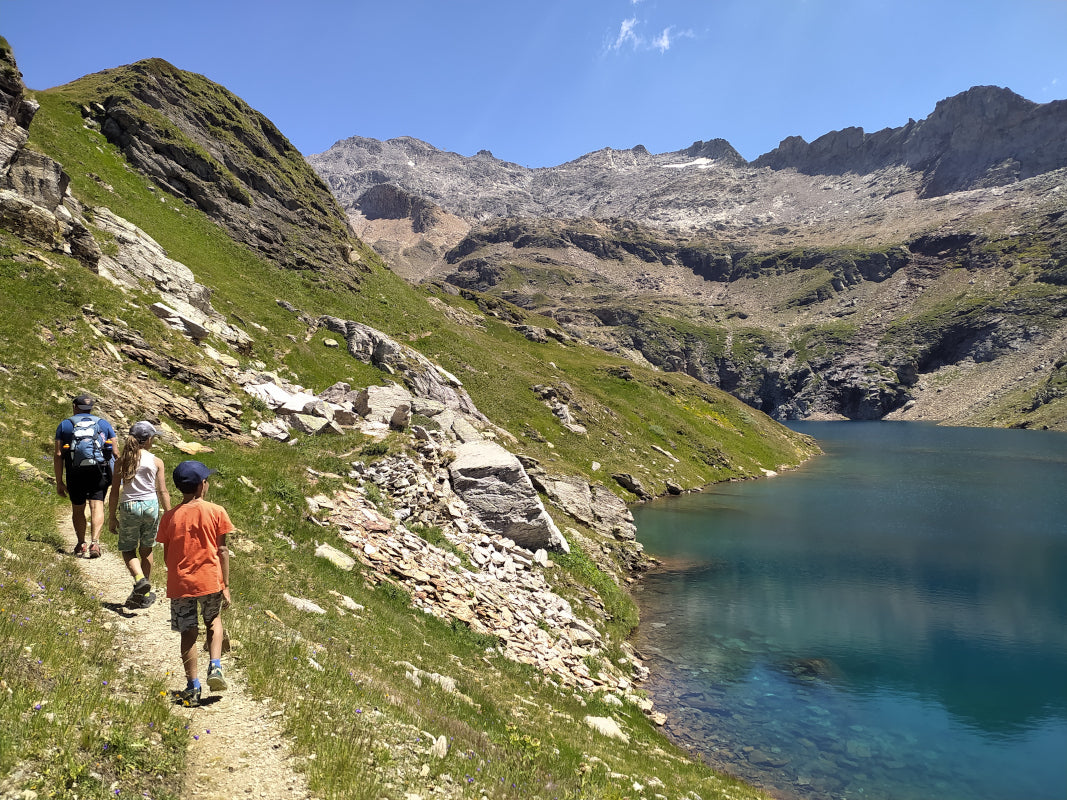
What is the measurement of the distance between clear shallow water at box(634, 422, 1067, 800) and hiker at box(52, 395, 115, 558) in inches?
821

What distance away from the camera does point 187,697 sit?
8.34 m

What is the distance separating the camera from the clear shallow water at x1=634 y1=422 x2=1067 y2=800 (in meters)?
20.9

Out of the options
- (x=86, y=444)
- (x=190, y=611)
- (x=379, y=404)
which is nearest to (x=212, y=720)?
(x=190, y=611)

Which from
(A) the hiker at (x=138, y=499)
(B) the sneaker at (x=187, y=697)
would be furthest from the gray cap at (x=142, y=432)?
(B) the sneaker at (x=187, y=697)

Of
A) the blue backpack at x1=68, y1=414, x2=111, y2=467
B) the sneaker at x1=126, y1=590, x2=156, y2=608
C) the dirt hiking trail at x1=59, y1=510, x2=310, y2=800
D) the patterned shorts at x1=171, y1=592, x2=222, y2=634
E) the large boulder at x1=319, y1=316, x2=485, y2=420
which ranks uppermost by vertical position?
the large boulder at x1=319, y1=316, x2=485, y2=420

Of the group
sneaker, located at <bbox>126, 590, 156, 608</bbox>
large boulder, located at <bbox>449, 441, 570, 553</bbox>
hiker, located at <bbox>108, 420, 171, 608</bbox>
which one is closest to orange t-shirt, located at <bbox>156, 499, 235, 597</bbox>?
hiker, located at <bbox>108, 420, 171, 608</bbox>

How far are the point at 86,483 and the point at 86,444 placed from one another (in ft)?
3.02

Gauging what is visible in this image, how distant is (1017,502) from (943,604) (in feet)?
154

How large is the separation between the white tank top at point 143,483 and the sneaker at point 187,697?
4955 millimetres

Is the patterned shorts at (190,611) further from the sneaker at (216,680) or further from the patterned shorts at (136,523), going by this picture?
the patterned shorts at (136,523)

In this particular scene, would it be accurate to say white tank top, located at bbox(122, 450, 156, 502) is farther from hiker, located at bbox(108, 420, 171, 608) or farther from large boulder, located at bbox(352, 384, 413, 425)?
large boulder, located at bbox(352, 384, 413, 425)

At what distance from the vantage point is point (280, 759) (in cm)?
757

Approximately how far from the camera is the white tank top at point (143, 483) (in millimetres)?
11656

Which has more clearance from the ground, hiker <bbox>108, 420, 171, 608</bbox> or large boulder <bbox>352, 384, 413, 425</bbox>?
large boulder <bbox>352, 384, 413, 425</bbox>
